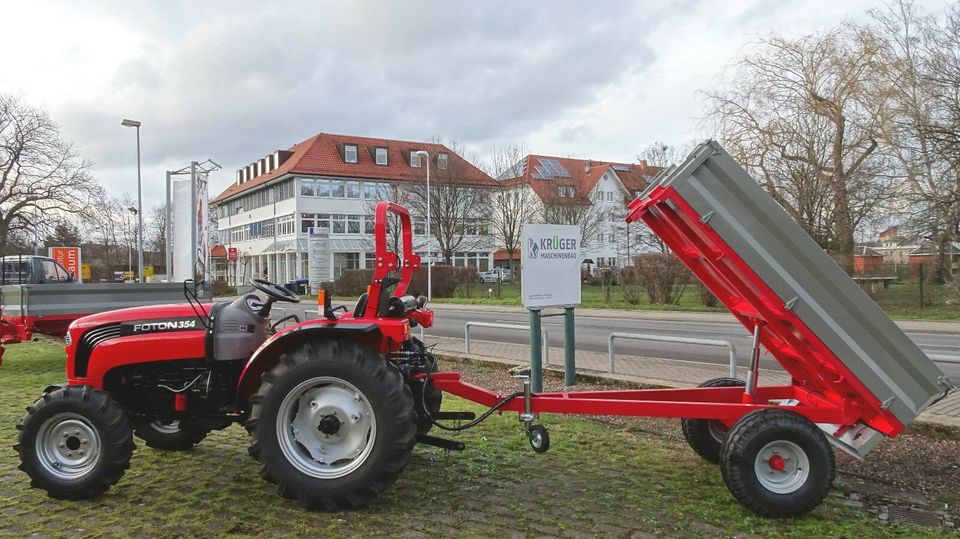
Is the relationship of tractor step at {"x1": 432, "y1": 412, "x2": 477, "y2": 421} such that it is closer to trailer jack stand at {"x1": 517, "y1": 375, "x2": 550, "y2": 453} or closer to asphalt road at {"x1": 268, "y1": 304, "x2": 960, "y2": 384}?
trailer jack stand at {"x1": 517, "y1": 375, "x2": 550, "y2": 453}

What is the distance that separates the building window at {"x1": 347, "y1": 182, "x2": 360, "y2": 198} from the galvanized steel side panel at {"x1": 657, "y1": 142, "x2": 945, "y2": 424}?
5188 centimetres

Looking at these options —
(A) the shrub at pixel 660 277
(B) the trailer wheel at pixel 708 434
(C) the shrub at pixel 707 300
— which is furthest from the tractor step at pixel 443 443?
(A) the shrub at pixel 660 277

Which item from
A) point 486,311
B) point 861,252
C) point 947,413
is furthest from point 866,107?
point 947,413

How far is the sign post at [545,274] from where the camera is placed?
23.7 feet

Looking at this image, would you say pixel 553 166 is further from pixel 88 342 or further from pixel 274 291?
pixel 88 342

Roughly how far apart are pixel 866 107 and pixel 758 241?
72.3 ft

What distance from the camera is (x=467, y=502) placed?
13.2 feet

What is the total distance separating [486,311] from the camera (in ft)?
83.7

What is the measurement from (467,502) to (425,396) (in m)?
0.82

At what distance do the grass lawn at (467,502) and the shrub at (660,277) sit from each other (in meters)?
19.6

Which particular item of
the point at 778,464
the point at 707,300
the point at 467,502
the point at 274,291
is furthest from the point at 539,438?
the point at 707,300

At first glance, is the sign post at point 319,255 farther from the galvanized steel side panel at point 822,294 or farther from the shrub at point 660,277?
the galvanized steel side panel at point 822,294

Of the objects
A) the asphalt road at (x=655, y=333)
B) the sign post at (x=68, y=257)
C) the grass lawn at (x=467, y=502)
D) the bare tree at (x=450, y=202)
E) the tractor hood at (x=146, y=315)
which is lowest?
the asphalt road at (x=655, y=333)

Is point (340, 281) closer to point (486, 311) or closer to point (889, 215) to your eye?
point (486, 311)
